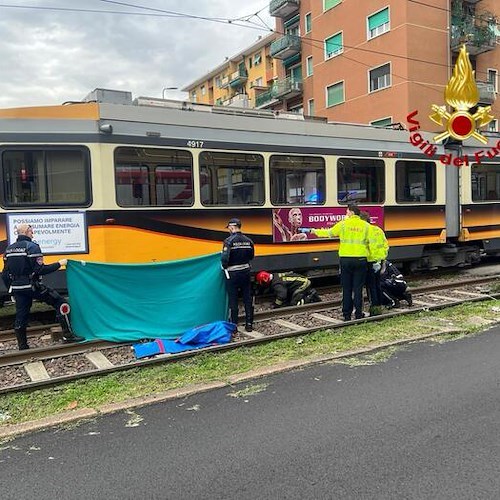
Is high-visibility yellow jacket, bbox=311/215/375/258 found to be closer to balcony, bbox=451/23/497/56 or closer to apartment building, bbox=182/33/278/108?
balcony, bbox=451/23/497/56

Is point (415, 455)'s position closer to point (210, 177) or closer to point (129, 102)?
point (210, 177)

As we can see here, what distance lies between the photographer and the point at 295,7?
4047 cm

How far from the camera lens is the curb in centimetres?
432

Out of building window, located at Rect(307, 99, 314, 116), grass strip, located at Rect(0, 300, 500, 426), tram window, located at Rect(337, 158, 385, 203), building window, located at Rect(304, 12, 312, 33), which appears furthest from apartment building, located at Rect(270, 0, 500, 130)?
grass strip, located at Rect(0, 300, 500, 426)

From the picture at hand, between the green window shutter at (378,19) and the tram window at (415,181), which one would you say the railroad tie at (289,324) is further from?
the green window shutter at (378,19)

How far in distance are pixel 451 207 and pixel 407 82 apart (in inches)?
723

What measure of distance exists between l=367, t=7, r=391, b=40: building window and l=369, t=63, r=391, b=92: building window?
6.26ft

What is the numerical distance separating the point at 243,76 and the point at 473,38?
28.4 metres

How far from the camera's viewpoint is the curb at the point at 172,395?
14.2ft

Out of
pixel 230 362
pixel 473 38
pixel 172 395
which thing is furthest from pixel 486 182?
pixel 473 38

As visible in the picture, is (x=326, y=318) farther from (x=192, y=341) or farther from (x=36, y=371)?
(x=36, y=371)

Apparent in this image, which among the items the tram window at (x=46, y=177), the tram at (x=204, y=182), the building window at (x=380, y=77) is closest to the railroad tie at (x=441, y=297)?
the tram at (x=204, y=182)

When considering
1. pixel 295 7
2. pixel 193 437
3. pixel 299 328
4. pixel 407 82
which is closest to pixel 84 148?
pixel 299 328

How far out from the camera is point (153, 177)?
8617 millimetres
